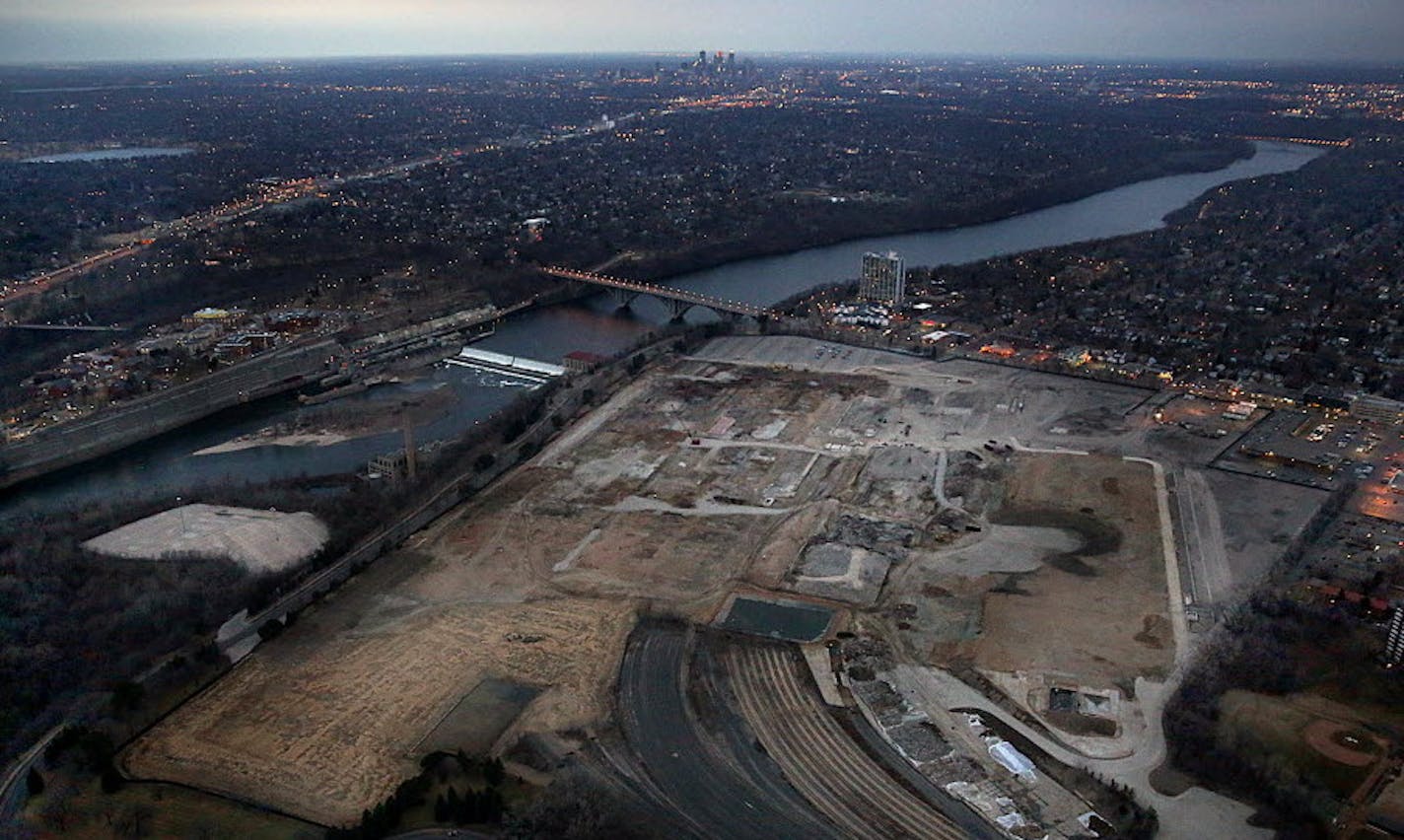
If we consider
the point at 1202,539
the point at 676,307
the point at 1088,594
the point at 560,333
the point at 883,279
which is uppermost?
the point at 883,279

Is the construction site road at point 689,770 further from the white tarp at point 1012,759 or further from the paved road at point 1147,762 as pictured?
the paved road at point 1147,762

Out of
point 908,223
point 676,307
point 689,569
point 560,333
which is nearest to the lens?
point 689,569

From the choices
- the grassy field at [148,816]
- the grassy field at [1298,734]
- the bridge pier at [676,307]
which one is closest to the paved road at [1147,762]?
the grassy field at [1298,734]

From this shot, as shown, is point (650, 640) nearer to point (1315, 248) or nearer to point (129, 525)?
point (129, 525)

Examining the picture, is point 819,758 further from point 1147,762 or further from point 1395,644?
point 1395,644

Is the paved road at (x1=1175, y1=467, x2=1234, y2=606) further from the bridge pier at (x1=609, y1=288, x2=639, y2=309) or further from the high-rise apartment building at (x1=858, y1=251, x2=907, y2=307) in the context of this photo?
the bridge pier at (x1=609, y1=288, x2=639, y2=309)

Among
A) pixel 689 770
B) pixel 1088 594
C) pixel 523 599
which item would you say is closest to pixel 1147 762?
pixel 1088 594

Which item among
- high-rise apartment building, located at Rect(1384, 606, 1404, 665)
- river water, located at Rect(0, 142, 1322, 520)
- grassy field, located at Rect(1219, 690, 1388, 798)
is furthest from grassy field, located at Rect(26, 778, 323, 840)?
high-rise apartment building, located at Rect(1384, 606, 1404, 665)
